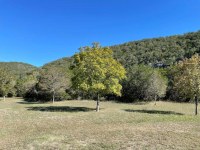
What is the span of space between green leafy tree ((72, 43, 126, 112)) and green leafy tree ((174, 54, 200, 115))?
373 inches

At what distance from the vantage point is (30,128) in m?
25.1

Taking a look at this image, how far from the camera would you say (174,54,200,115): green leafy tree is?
37688 mm

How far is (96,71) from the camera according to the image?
40.8 meters

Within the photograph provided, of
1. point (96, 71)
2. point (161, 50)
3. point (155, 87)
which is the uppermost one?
point (161, 50)

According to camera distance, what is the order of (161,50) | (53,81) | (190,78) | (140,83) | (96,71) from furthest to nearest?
(161,50) < (140,83) < (53,81) < (96,71) < (190,78)

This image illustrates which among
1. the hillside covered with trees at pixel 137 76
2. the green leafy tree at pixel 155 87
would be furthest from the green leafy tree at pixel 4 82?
the green leafy tree at pixel 155 87

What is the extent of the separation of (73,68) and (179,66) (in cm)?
1736

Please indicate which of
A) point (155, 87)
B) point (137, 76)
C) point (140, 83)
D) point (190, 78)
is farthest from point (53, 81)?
point (190, 78)

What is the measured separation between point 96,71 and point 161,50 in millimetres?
91504

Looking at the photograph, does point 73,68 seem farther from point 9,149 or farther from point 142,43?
point 142,43

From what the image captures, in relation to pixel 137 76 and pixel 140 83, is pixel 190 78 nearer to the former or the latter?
pixel 140 83

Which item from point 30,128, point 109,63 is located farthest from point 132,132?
point 109,63

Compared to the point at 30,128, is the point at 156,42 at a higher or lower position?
higher

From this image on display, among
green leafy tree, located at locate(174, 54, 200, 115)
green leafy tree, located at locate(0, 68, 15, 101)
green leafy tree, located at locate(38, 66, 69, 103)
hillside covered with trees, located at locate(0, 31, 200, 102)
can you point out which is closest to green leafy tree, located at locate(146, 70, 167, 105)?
hillside covered with trees, located at locate(0, 31, 200, 102)
